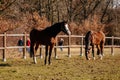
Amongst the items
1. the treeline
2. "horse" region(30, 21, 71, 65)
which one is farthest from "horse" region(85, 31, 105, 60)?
the treeline

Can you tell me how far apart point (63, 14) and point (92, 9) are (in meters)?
6.53

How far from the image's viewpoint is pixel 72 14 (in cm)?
6203

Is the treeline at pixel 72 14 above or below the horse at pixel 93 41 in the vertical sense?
above

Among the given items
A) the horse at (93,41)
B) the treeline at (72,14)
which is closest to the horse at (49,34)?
the horse at (93,41)

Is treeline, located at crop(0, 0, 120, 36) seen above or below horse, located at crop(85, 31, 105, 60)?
above

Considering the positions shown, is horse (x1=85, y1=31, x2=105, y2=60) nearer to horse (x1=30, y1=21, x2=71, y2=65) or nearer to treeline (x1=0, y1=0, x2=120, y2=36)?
horse (x1=30, y1=21, x2=71, y2=65)

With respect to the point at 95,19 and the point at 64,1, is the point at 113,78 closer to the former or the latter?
the point at 95,19

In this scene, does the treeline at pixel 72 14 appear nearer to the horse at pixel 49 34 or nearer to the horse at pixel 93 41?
the horse at pixel 93 41

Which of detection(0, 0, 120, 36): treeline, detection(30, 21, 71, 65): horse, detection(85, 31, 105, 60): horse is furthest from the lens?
detection(0, 0, 120, 36): treeline

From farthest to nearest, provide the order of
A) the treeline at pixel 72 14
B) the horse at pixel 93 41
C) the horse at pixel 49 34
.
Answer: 1. the treeline at pixel 72 14
2. the horse at pixel 93 41
3. the horse at pixel 49 34

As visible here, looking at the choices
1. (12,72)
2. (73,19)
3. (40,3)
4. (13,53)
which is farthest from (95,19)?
(12,72)

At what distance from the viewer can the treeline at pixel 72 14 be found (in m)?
49.0

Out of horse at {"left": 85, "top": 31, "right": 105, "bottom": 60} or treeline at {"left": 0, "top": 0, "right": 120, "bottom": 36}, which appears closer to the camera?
horse at {"left": 85, "top": 31, "right": 105, "bottom": 60}

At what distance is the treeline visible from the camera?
49.0 metres
